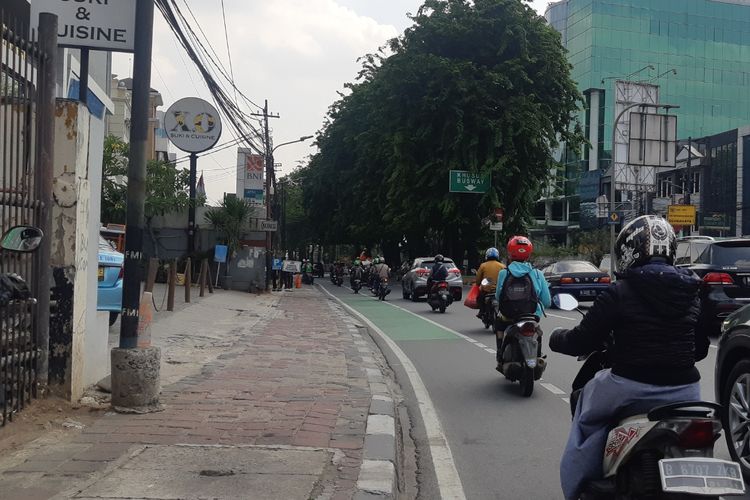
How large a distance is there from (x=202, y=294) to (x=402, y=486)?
61.9 ft

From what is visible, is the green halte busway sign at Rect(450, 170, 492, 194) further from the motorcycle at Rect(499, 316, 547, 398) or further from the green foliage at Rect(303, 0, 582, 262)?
the motorcycle at Rect(499, 316, 547, 398)

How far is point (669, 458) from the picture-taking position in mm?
3160

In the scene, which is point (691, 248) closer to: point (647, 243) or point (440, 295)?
point (440, 295)

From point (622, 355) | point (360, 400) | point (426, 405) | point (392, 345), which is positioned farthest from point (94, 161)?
point (392, 345)

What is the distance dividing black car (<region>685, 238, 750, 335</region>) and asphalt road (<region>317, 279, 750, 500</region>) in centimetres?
117

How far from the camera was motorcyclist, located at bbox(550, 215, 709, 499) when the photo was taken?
136 inches

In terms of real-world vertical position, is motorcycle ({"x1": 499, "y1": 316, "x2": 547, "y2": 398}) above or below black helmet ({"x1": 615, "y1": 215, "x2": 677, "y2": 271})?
below

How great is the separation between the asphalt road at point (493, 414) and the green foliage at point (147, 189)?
17.4m

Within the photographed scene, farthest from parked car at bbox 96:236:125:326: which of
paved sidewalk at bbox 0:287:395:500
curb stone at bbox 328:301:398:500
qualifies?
curb stone at bbox 328:301:398:500

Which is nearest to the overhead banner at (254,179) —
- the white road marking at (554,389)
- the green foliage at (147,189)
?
the green foliage at (147,189)

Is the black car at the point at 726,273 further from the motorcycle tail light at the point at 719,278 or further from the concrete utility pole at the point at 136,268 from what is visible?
the concrete utility pole at the point at 136,268

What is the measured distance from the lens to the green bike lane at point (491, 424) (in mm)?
5195

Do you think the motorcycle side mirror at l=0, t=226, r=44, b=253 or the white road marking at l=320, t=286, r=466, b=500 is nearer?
the motorcycle side mirror at l=0, t=226, r=44, b=253

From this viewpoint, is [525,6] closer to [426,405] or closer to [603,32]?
[426,405]
